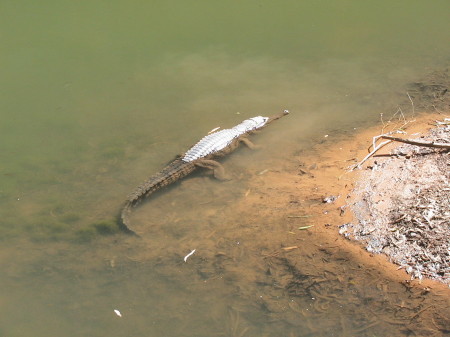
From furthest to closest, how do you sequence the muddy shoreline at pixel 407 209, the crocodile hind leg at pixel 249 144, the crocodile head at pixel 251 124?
the crocodile head at pixel 251 124 → the crocodile hind leg at pixel 249 144 → the muddy shoreline at pixel 407 209

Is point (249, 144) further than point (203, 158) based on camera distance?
Yes

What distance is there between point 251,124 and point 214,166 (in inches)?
34.9

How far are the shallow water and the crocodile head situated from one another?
142 millimetres

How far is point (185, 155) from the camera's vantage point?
5168 millimetres

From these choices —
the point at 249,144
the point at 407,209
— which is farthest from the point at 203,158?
the point at 407,209

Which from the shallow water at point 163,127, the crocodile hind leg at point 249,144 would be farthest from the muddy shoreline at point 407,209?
the crocodile hind leg at point 249,144

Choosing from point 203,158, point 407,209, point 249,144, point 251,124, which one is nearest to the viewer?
point 407,209

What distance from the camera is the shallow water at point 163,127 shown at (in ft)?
11.8

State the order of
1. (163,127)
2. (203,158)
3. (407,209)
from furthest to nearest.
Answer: (163,127) → (203,158) → (407,209)

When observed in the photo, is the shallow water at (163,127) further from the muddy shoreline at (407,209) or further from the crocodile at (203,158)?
the muddy shoreline at (407,209)

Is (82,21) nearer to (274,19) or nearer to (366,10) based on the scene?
(274,19)

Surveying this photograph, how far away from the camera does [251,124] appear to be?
5.70m

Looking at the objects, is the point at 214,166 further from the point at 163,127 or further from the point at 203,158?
the point at 163,127

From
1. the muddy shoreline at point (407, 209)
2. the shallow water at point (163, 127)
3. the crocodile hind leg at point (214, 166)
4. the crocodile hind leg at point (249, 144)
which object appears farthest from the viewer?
the crocodile hind leg at point (249, 144)
